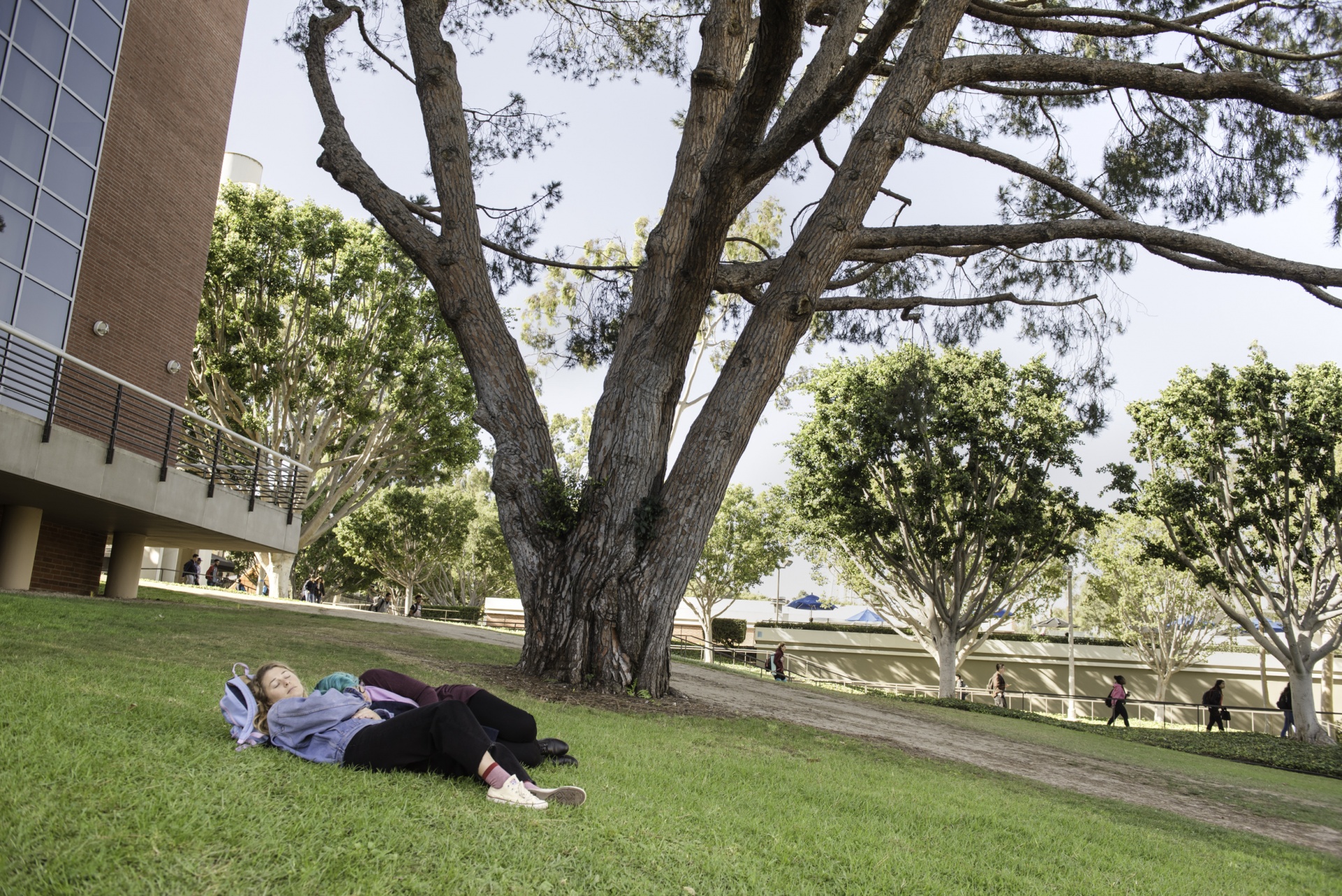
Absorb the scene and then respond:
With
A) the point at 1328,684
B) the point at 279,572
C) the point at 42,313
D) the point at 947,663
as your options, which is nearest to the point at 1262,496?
the point at 947,663

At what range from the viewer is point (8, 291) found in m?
12.9

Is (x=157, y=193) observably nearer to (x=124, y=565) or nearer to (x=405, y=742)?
(x=124, y=565)

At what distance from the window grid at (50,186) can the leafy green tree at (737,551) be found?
2662 cm

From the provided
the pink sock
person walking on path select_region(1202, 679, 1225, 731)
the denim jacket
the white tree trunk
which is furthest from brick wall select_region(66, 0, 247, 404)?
the white tree trunk

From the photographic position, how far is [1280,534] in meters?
18.8

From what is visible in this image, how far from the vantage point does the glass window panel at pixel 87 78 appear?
1390 centimetres

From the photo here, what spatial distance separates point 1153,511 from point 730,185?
52.2 ft

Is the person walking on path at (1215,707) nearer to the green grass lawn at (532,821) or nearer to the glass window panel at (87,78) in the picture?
the green grass lawn at (532,821)

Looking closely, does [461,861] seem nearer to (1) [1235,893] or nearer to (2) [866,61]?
(1) [1235,893]

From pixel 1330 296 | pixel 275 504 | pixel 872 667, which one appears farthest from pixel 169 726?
pixel 872 667

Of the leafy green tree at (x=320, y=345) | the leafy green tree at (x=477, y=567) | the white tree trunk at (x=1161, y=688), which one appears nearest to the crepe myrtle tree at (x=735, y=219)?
the leafy green tree at (x=320, y=345)

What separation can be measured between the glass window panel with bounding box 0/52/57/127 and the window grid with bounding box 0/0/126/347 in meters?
0.05

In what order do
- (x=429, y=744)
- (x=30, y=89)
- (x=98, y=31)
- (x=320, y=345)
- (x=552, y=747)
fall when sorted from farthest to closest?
(x=320, y=345) → (x=98, y=31) → (x=30, y=89) → (x=552, y=747) → (x=429, y=744)

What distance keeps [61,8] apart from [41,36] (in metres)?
0.77
